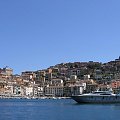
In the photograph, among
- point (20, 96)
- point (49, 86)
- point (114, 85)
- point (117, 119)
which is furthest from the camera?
point (49, 86)

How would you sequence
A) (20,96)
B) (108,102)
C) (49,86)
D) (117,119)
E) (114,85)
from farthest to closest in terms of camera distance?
(49,86) → (20,96) → (114,85) → (108,102) → (117,119)

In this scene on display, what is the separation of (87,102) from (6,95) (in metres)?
93.0

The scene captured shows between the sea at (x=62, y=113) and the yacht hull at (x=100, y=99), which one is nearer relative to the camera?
the sea at (x=62, y=113)

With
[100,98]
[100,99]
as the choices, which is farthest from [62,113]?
[100,98]

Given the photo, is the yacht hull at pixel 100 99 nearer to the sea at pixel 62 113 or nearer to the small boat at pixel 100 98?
the small boat at pixel 100 98

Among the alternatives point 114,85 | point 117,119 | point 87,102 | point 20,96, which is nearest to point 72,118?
point 117,119

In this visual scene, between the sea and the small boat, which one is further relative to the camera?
the small boat

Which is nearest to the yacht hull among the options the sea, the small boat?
the small boat

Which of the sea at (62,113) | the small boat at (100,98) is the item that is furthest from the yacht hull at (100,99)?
the sea at (62,113)

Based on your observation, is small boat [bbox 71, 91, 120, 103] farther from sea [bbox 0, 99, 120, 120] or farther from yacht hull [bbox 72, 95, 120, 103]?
sea [bbox 0, 99, 120, 120]

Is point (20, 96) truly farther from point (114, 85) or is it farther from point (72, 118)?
point (72, 118)

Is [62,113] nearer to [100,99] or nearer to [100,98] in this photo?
[100,99]

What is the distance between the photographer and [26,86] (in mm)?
189000

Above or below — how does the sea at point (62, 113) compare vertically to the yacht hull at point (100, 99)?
below
